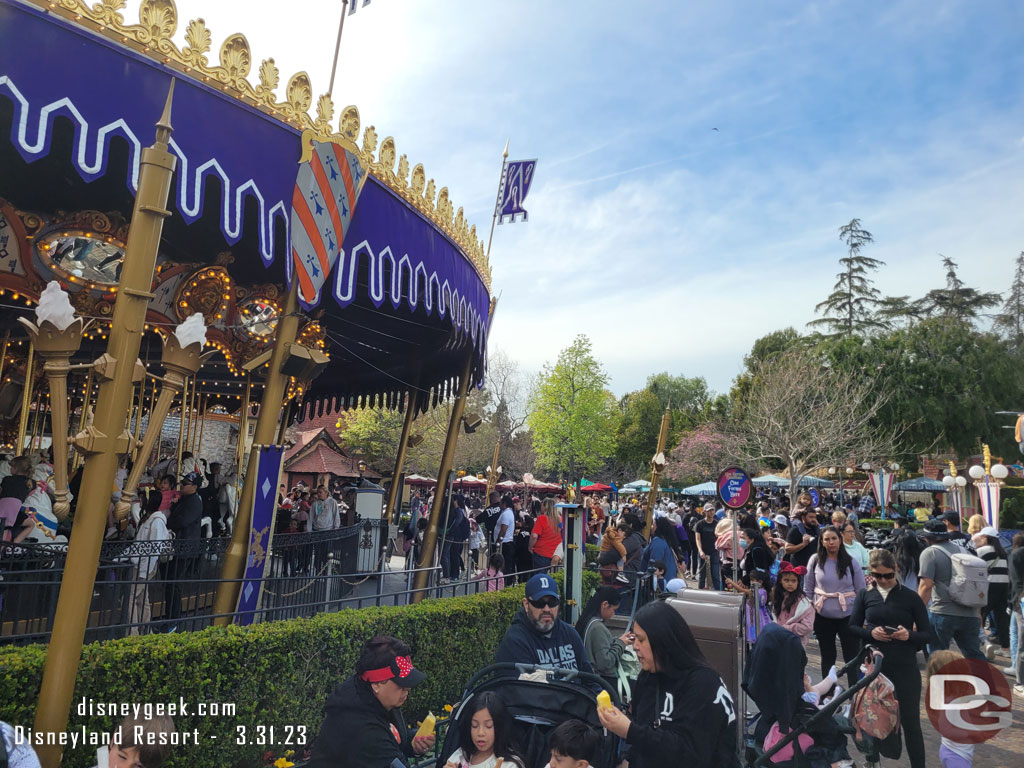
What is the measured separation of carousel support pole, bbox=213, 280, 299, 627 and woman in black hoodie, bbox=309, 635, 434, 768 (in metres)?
3.32

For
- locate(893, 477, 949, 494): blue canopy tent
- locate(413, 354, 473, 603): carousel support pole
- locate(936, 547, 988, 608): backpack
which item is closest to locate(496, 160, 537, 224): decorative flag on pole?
locate(413, 354, 473, 603): carousel support pole

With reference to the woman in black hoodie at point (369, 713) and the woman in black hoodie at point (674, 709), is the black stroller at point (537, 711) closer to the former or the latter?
the woman in black hoodie at point (369, 713)

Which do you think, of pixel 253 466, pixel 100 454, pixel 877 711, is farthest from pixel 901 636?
pixel 253 466

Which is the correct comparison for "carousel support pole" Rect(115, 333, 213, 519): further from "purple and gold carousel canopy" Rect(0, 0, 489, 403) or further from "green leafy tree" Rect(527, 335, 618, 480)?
"green leafy tree" Rect(527, 335, 618, 480)

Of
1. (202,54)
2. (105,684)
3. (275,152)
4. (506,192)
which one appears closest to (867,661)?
(105,684)

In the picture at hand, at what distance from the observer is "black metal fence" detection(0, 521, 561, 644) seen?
5961 millimetres

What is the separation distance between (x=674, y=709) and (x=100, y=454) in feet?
10.5

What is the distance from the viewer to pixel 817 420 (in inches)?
1231

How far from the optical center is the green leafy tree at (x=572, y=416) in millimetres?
47688

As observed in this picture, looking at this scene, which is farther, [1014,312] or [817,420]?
[1014,312]

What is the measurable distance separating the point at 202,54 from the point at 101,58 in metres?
0.95

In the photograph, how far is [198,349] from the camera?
16.3 feet

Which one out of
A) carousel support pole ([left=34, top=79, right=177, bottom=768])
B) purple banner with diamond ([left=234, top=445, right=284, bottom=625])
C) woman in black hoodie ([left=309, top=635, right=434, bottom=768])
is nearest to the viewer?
→ woman in black hoodie ([left=309, top=635, right=434, bottom=768])

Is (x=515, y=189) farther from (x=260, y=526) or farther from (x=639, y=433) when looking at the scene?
(x=639, y=433)
